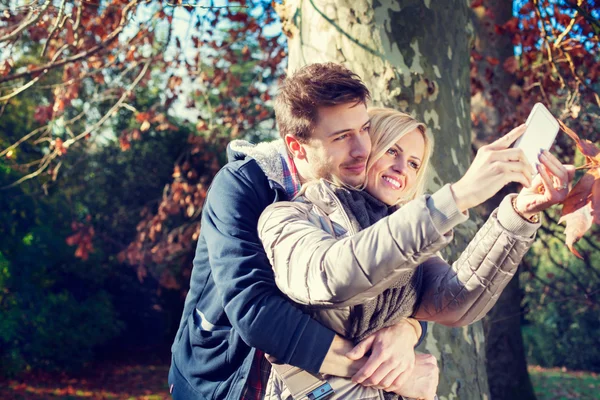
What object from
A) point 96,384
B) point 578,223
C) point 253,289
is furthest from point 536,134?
point 96,384

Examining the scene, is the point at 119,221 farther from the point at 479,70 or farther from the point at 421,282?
the point at 421,282

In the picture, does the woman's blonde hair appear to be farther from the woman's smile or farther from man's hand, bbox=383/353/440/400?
man's hand, bbox=383/353/440/400

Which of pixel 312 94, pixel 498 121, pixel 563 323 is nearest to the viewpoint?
pixel 312 94

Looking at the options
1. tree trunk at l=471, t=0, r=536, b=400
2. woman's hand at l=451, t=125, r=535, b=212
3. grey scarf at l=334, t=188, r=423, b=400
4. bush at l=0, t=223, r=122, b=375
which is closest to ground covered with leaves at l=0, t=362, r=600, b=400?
bush at l=0, t=223, r=122, b=375

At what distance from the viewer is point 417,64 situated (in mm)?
3404

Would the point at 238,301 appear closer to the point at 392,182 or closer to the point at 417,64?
the point at 392,182

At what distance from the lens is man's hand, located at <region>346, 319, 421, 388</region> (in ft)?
6.38

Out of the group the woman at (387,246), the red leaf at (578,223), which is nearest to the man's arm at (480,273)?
the woman at (387,246)

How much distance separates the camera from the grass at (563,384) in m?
10.2

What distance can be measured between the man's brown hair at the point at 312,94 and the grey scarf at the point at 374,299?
0.85 feet

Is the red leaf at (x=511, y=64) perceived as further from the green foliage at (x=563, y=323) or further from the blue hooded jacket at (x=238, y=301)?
the green foliage at (x=563, y=323)

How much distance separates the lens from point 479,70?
7500mm

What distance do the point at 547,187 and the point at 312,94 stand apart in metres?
0.76

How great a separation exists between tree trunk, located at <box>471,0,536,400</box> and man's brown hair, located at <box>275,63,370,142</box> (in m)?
5.38
